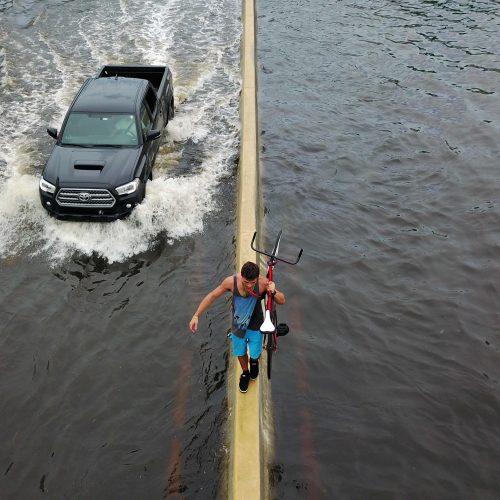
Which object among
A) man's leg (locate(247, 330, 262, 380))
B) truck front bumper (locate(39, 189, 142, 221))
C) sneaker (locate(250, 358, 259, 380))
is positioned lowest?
truck front bumper (locate(39, 189, 142, 221))

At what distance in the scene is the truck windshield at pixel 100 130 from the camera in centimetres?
1052

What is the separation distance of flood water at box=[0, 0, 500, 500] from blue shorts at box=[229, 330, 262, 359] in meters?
1.09

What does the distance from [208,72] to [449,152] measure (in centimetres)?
828

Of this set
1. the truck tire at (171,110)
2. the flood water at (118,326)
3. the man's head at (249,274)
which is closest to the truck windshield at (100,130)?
the flood water at (118,326)

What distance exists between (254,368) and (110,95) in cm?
757

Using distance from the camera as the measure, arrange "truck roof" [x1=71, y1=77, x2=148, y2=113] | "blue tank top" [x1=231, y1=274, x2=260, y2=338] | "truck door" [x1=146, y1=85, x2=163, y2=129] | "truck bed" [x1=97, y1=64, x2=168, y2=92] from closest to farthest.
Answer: "blue tank top" [x1=231, y1=274, x2=260, y2=338] → "truck roof" [x1=71, y1=77, x2=148, y2=113] → "truck door" [x1=146, y1=85, x2=163, y2=129] → "truck bed" [x1=97, y1=64, x2=168, y2=92]

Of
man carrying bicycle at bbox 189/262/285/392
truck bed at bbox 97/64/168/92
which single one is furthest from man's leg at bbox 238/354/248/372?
truck bed at bbox 97/64/168/92

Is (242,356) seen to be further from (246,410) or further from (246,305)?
(246,305)

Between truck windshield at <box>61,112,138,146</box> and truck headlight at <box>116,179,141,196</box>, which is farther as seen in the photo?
truck windshield at <box>61,112,138,146</box>

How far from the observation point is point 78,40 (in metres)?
19.3

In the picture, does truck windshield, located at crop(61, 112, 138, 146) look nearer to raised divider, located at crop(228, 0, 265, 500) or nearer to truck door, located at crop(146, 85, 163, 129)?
truck door, located at crop(146, 85, 163, 129)

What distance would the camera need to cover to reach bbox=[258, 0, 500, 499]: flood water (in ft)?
20.5

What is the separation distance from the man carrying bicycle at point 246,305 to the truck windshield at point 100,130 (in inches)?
225

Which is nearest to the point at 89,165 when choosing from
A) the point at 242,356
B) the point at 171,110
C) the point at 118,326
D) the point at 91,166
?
the point at 91,166
